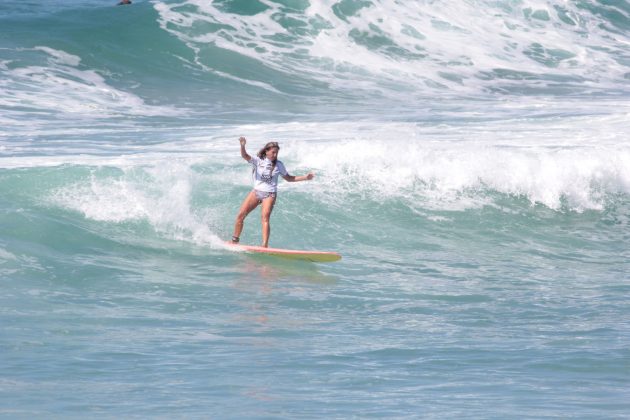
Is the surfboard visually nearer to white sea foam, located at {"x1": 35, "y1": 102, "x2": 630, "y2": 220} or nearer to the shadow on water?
the shadow on water

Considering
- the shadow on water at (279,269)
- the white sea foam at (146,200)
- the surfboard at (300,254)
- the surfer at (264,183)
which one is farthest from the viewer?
the white sea foam at (146,200)

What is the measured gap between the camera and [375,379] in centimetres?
671

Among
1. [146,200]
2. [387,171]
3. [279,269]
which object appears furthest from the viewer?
[387,171]

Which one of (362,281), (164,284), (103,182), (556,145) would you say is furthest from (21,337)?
(556,145)

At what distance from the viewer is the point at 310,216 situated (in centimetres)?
1340

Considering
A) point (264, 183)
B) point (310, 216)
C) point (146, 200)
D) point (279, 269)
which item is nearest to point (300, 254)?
point (279, 269)

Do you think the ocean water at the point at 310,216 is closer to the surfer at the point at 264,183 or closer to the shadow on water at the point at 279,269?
the shadow on water at the point at 279,269

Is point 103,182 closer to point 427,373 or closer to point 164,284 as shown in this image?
point 164,284

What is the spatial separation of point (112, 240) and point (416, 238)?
12.4 feet

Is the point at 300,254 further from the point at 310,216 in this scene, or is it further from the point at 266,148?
the point at 310,216

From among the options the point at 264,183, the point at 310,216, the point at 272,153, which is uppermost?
the point at 272,153

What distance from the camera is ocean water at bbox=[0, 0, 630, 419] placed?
22.0 ft

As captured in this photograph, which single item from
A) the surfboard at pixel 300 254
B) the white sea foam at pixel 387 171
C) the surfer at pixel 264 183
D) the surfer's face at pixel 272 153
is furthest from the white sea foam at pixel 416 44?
the surfboard at pixel 300 254

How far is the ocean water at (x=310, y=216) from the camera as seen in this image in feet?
22.0
